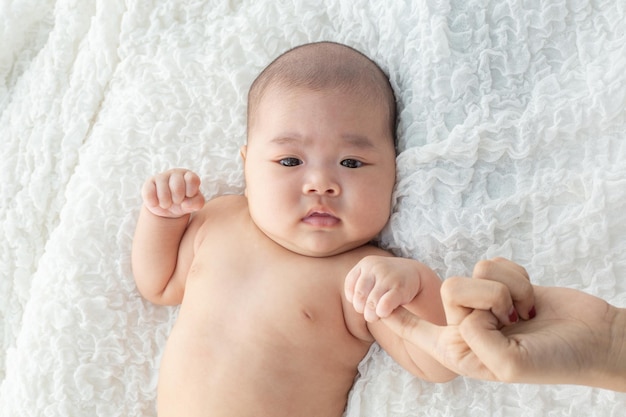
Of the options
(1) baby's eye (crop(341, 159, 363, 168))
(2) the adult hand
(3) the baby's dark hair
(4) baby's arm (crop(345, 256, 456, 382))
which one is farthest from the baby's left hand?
(3) the baby's dark hair

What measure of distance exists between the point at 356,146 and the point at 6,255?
105 cm

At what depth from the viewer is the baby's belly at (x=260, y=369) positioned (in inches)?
62.3

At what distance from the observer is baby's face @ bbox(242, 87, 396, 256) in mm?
1600

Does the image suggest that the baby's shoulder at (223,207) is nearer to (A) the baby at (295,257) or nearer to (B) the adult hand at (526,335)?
(A) the baby at (295,257)

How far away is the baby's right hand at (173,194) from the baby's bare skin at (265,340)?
6.1 inches

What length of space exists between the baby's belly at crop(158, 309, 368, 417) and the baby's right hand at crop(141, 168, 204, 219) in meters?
0.28

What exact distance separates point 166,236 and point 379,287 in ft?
2.27

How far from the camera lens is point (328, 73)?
5.44 ft

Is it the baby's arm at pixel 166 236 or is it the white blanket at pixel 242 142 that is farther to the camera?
the baby's arm at pixel 166 236

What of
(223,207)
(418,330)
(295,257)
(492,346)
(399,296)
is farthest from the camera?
(223,207)

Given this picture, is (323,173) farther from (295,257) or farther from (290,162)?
(295,257)

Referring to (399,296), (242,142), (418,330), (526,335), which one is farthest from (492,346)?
(242,142)

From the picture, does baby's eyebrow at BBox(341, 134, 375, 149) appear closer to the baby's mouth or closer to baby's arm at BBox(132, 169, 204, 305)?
the baby's mouth

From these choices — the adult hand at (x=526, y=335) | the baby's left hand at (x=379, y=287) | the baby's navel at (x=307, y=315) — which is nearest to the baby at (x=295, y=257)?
the baby's navel at (x=307, y=315)
